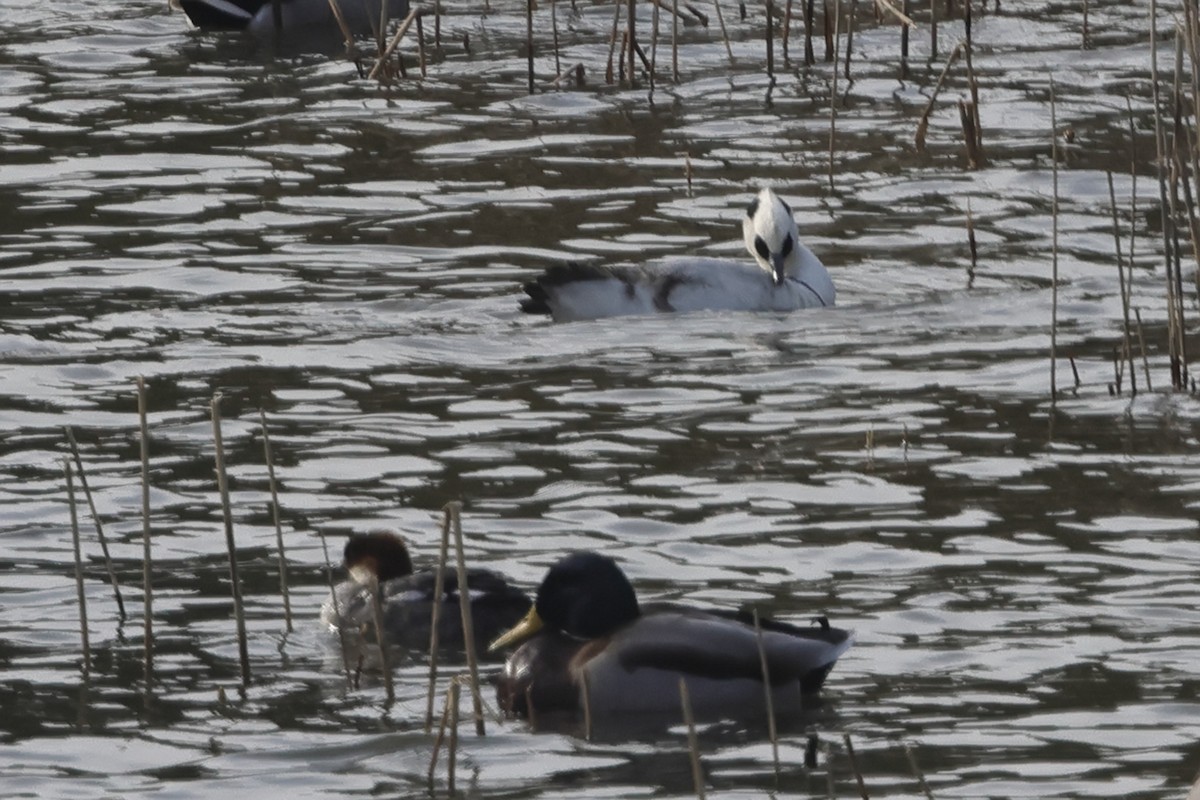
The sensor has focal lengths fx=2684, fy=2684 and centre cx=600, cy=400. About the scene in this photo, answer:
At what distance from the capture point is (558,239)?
45.6 feet

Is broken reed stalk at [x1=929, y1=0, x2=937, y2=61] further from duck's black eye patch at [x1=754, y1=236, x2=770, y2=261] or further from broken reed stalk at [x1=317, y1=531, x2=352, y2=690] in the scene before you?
broken reed stalk at [x1=317, y1=531, x2=352, y2=690]

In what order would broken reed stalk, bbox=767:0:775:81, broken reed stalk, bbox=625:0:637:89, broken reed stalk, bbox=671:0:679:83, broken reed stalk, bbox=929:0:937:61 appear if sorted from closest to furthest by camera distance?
broken reed stalk, bbox=625:0:637:89, broken reed stalk, bbox=671:0:679:83, broken reed stalk, bbox=767:0:775:81, broken reed stalk, bbox=929:0:937:61

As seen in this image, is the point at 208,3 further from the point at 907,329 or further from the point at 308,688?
the point at 308,688

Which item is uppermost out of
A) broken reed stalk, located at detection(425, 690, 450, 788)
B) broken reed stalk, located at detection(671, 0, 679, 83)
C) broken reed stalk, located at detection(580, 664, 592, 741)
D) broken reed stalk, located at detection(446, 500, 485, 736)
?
broken reed stalk, located at detection(671, 0, 679, 83)

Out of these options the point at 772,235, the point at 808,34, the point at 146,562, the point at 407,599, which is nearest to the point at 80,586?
the point at 146,562

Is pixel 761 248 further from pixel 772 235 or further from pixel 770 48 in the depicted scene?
pixel 770 48

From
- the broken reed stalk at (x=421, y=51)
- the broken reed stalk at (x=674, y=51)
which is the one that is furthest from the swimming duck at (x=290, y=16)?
the broken reed stalk at (x=674, y=51)

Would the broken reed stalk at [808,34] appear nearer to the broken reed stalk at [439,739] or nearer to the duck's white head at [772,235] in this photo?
the duck's white head at [772,235]

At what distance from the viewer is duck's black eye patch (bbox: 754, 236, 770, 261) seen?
12875 millimetres

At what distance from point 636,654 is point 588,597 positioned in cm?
31

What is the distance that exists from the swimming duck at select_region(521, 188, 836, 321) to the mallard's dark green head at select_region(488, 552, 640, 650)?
4.46m

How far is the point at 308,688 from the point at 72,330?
480 cm

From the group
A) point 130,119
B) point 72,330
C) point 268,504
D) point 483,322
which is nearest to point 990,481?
point 268,504

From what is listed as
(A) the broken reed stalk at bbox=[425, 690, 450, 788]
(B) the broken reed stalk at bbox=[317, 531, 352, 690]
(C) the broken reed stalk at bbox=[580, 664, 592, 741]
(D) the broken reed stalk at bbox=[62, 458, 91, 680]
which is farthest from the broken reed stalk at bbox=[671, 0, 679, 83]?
(A) the broken reed stalk at bbox=[425, 690, 450, 788]
